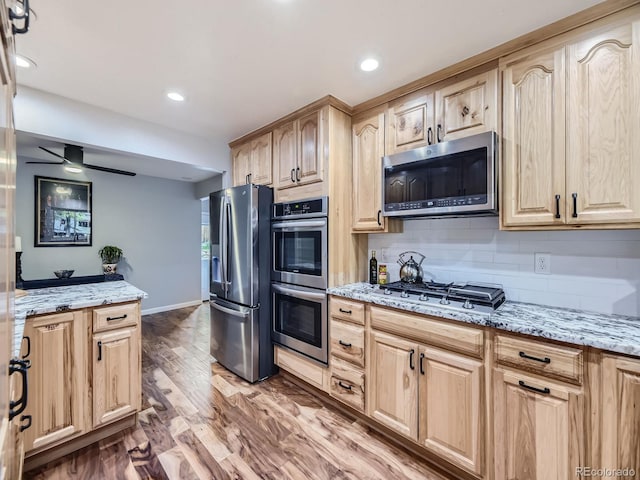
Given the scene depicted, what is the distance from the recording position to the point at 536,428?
4.43 feet

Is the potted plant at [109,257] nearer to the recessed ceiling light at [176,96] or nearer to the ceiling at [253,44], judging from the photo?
the ceiling at [253,44]

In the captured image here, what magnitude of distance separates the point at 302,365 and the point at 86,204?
413cm

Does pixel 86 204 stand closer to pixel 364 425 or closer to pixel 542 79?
pixel 364 425

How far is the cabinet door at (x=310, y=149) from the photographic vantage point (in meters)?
2.39

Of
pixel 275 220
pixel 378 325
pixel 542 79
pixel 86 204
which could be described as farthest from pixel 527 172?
pixel 86 204

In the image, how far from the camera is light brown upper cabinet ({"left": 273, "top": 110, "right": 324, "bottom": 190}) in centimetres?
241

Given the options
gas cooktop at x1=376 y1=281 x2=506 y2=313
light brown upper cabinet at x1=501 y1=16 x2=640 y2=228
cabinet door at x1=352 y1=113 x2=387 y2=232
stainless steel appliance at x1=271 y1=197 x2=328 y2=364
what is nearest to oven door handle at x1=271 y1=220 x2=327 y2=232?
stainless steel appliance at x1=271 y1=197 x2=328 y2=364

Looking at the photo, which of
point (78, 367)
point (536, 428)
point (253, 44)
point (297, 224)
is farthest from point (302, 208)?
point (536, 428)

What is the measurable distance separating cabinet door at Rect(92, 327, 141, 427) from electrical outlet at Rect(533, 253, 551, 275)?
2725 millimetres

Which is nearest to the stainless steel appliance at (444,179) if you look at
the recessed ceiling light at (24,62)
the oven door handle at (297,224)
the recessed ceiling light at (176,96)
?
the oven door handle at (297,224)

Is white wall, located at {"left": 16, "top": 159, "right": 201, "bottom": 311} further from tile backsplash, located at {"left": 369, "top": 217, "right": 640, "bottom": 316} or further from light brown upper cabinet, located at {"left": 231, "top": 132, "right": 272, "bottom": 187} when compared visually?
tile backsplash, located at {"left": 369, "top": 217, "right": 640, "bottom": 316}

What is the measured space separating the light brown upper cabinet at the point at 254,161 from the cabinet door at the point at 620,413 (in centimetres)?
264

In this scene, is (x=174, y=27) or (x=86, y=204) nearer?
(x=174, y=27)

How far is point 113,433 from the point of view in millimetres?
1959
